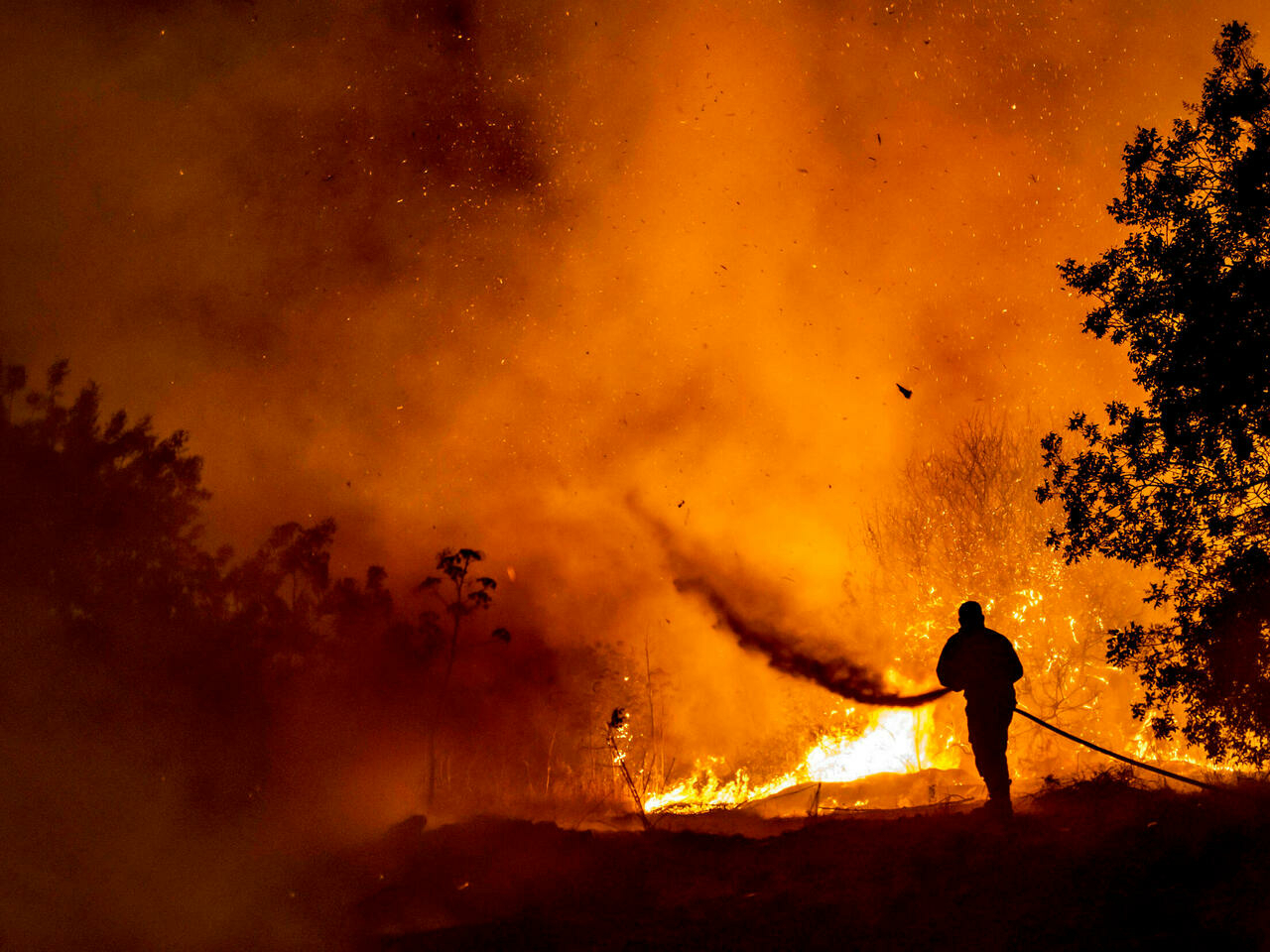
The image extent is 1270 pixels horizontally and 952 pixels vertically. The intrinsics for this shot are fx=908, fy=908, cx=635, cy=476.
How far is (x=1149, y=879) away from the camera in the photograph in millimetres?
5773

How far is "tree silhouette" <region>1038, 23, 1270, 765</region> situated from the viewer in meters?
7.67

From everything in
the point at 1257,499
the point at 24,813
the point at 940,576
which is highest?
the point at 940,576

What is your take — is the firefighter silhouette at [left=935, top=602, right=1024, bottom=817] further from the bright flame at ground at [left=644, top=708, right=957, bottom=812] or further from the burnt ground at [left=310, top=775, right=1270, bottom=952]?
the bright flame at ground at [left=644, top=708, right=957, bottom=812]

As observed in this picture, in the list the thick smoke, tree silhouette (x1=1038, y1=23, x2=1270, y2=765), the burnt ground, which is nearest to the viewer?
the burnt ground

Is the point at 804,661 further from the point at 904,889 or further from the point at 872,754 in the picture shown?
the point at 904,889

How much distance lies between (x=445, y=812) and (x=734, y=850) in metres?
26.6

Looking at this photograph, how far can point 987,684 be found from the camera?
809 centimetres

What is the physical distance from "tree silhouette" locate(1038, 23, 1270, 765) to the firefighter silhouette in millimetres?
1070

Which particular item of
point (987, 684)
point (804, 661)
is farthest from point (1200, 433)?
point (804, 661)

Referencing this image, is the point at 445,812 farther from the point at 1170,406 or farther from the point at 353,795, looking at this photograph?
the point at 1170,406

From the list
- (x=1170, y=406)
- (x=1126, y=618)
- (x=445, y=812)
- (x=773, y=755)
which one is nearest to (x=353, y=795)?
(x=445, y=812)

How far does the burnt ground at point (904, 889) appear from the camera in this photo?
5375 millimetres

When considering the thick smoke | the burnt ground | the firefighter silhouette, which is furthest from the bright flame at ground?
the firefighter silhouette

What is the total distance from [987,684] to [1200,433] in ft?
9.36
